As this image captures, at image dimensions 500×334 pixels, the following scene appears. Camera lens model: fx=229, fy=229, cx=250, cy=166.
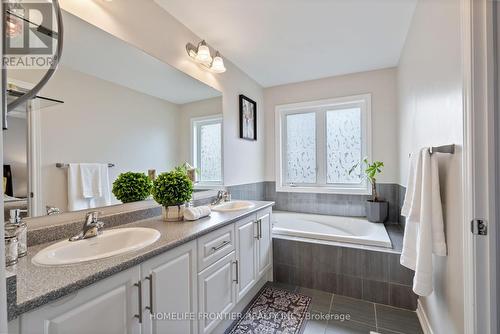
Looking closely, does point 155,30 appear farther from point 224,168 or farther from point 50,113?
point 224,168

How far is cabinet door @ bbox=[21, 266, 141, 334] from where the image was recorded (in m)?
0.71

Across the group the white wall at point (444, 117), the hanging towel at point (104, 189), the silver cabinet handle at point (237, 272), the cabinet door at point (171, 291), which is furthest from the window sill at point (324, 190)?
the hanging towel at point (104, 189)

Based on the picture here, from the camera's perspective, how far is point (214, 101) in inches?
93.7

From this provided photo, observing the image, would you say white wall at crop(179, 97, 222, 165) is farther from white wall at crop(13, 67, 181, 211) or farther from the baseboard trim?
the baseboard trim

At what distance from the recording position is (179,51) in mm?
1969

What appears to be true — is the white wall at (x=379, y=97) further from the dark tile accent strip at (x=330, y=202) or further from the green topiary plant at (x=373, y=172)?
the dark tile accent strip at (x=330, y=202)

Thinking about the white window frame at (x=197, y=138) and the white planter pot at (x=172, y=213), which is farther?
the white window frame at (x=197, y=138)

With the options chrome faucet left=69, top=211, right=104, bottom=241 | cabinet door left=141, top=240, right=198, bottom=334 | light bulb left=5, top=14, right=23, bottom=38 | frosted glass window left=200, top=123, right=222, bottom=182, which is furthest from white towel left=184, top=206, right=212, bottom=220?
light bulb left=5, top=14, right=23, bottom=38

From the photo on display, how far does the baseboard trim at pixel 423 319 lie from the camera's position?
159 centimetres

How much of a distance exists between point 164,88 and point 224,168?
1.00 meters

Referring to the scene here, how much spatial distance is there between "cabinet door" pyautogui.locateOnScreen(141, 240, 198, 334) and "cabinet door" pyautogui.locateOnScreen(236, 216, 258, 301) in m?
0.51

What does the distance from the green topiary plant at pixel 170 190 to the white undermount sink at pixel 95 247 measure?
31 cm

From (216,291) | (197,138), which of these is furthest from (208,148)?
(216,291)

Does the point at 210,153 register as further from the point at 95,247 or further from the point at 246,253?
the point at 95,247
